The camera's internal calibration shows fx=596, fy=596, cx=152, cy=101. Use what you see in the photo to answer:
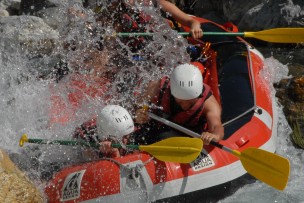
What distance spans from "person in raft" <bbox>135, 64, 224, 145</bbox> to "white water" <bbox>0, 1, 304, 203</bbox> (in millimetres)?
608

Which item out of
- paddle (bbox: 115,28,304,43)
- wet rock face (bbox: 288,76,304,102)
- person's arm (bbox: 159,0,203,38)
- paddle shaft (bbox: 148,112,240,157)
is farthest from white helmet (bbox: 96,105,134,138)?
wet rock face (bbox: 288,76,304,102)

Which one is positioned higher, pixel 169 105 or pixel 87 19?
pixel 87 19

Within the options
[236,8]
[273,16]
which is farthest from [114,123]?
[236,8]

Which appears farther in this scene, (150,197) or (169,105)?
(169,105)

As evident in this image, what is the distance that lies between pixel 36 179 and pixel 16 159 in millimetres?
342

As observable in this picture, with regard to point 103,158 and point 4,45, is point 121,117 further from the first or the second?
point 4,45

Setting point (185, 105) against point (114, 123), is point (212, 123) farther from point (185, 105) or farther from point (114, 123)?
point (114, 123)

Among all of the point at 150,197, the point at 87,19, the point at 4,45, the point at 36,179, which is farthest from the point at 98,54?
the point at 4,45

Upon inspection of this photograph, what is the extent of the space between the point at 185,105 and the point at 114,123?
683 mm

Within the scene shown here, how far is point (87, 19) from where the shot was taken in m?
6.08

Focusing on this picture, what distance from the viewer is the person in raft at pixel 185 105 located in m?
4.63

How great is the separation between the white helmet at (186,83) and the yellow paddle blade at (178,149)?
0.48 m

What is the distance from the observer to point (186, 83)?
461cm

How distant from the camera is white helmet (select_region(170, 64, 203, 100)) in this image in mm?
4621
